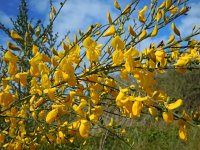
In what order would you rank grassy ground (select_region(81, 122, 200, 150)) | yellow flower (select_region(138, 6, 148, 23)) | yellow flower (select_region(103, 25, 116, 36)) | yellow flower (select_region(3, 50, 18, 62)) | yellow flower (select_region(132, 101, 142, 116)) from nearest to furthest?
yellow flower (select_region(132, 101, 142, 116))
yellow flower (select_region(3, 50, 18, 62))
yellow flower (select_region(103, 25, 116, 36))
yellow flower (select_region(138, 6, 148, 23))
grassy ground (select_region(81, 122, 200, 150))

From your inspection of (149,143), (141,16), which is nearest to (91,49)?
(141,16)

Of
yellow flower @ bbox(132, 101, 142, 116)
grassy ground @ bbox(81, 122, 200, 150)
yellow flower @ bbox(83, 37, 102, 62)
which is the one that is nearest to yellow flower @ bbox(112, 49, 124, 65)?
yellow flower @ bbox(83, 37, 102, 62)

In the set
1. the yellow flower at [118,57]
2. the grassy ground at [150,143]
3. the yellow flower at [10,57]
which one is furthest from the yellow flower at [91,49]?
the grassy ground at [150,143]

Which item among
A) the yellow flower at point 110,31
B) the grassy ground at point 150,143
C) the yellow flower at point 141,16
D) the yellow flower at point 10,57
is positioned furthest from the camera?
the grassy ground at point 150,143

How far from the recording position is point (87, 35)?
143 centimetres

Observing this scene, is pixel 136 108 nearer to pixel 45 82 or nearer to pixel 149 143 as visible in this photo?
pixel 45 82

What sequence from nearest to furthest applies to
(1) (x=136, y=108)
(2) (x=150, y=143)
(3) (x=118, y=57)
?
(1) (x=136, y=108)
(3) (x=118, y=57)
(2) (x=150, y=143)

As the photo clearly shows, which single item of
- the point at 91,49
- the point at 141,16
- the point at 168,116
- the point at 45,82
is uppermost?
the point at 141,16

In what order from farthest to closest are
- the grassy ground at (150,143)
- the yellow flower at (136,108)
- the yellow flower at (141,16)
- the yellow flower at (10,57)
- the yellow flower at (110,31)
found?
the grassy ground at (150,143), the yellow flower at (141,16), the yellow flower at (110,31), the yellow flower at (10,57), the yellow flower at (136,108)

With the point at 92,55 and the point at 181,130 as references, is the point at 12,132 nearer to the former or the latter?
the point at 92,55

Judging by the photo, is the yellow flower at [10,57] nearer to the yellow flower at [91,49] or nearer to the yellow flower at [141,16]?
the yellow flower at [91,49]

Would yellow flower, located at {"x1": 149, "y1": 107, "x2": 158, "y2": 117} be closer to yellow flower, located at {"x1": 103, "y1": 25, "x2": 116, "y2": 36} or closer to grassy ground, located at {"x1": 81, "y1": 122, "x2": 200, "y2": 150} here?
yellow flower, located at {"x1": 103, "y1": 25, "x2": 116, "y2": 36}

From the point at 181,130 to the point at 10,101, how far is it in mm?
760

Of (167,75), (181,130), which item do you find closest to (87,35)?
(181,130)
